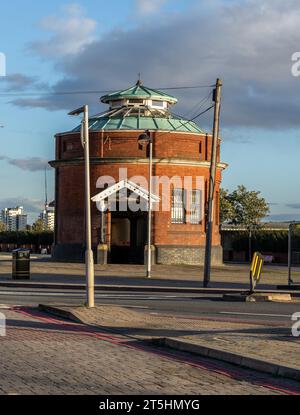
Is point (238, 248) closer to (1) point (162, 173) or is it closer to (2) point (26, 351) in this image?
(1) point (162, 173)

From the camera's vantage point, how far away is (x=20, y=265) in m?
34.7

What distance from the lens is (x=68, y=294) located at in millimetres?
27531

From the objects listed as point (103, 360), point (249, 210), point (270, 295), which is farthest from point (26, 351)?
point (249, 210)

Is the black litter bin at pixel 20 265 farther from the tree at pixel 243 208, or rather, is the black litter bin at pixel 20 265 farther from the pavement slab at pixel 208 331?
the tree at pixel 243 208

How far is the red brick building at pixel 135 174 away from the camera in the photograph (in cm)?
5028

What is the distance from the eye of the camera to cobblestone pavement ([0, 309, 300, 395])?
9812 millimetres

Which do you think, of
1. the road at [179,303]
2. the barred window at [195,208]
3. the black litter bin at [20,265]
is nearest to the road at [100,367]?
the road at [179,303]

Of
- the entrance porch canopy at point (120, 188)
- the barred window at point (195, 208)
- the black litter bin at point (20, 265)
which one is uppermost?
the entrance porch canopy at point (120, 188)

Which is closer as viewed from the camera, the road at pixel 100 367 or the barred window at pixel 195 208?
the road at pixel 100 367

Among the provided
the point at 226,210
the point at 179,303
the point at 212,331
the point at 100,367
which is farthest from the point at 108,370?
the point at 226,210

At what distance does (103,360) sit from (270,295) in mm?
14647

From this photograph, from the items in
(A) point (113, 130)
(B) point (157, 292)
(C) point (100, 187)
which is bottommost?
(B) point (157, 292)

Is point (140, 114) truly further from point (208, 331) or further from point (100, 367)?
point (100, 367)

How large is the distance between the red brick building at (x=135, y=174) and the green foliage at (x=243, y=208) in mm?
38962
